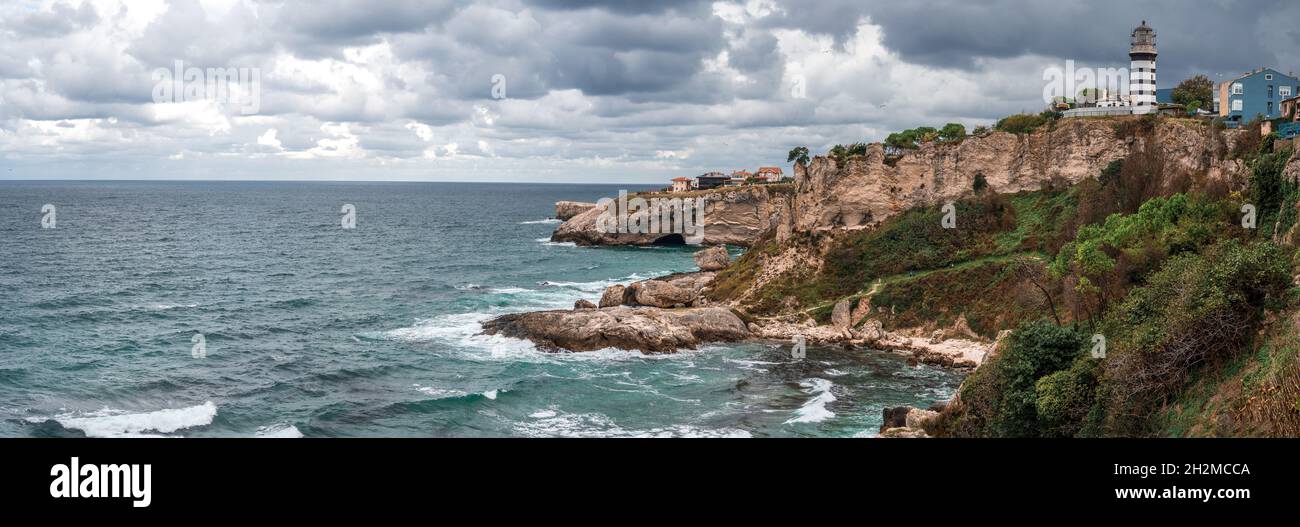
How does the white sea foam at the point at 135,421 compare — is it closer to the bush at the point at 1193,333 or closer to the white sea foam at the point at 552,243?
the bush at the point at 1193,333

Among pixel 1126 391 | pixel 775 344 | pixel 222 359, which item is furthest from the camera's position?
pixel 775 344

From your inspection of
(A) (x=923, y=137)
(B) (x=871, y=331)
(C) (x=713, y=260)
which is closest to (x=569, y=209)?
(C) (x=713, y=260)

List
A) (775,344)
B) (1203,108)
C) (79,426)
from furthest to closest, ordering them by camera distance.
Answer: (1203,108) < (775,344) < (79,426)

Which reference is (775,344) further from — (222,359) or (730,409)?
(222,359)

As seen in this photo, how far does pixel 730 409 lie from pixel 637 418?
13.6 feet

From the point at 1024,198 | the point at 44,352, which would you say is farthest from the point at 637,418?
the point at 1024,198

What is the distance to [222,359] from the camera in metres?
48.8

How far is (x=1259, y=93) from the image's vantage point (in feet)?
192

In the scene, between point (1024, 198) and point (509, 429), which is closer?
point (509, 429)

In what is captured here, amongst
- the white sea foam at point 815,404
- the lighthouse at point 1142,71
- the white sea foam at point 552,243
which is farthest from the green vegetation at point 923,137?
the white sea foam at point 552,243

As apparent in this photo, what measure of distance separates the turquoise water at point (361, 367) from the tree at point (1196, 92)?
134ft
